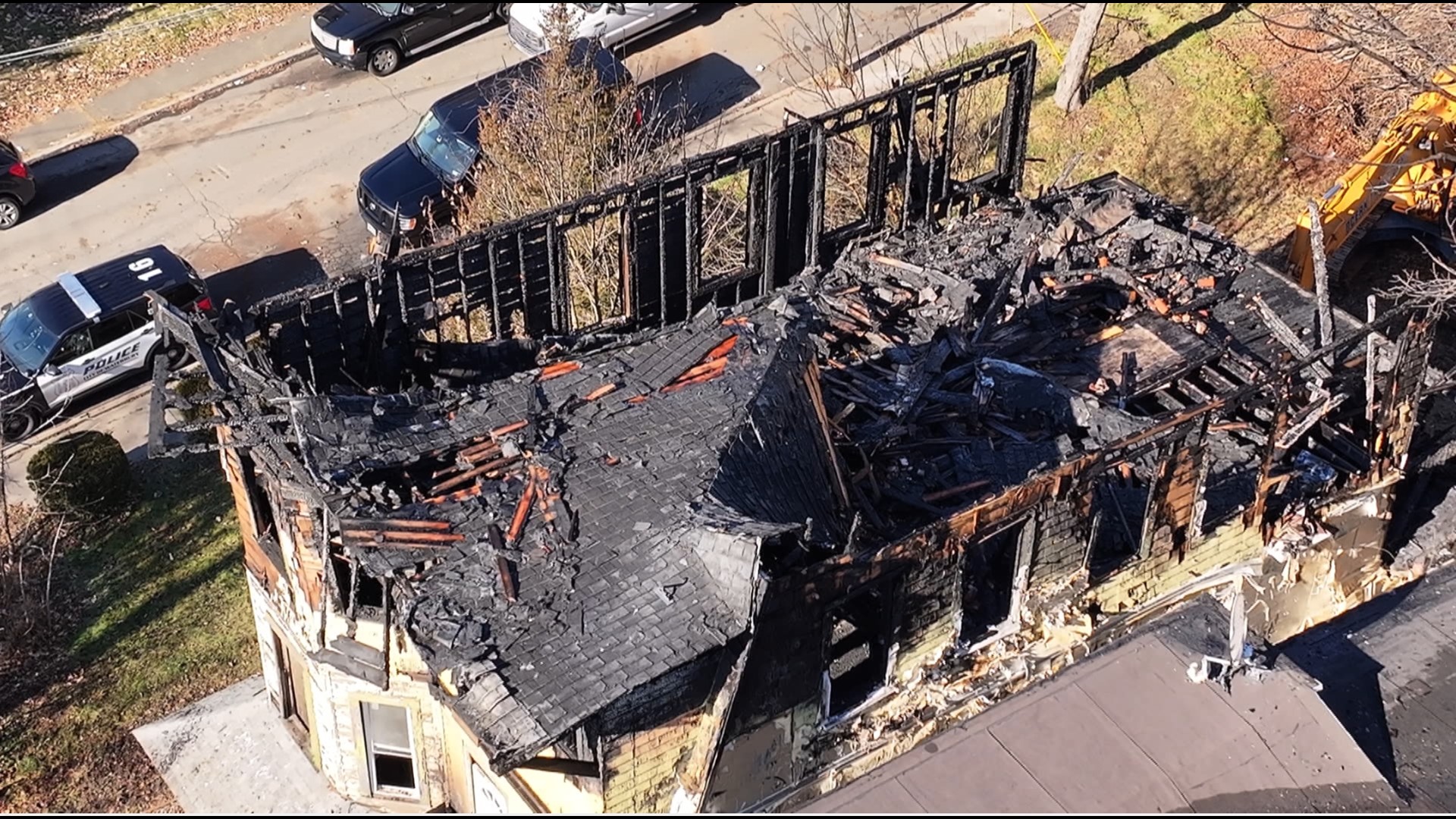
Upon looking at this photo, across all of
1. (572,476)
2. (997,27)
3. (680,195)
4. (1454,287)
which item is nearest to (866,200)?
(680,195)

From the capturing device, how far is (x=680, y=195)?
1728cm

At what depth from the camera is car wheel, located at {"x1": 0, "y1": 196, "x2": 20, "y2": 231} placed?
79.4ft

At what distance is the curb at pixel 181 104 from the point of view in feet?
87.0

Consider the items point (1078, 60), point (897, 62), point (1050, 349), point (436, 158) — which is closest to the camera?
point (1050, 349)

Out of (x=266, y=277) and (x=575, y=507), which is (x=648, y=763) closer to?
(x=575, y=507)

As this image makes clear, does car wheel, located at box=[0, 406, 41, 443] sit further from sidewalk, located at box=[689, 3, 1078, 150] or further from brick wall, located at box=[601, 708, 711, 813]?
brick wall, located at box=[601, 708, 711, 813]

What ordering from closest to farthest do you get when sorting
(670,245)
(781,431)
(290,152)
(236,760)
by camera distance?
(781,431) < (236,760) < (670,245) < (290,152)

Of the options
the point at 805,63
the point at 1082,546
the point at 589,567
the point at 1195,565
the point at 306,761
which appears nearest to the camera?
the point at 589,567

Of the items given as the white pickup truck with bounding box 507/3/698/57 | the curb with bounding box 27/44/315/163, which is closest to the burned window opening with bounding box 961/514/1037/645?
the white pickup truck with bounding box 507/3/698/57

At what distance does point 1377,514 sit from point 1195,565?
270cm

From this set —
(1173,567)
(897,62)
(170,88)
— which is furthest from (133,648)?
(897,62)

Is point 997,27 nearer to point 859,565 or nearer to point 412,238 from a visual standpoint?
point 412,238

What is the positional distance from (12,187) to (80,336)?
17.7 ft

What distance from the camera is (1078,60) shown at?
1016 inches
